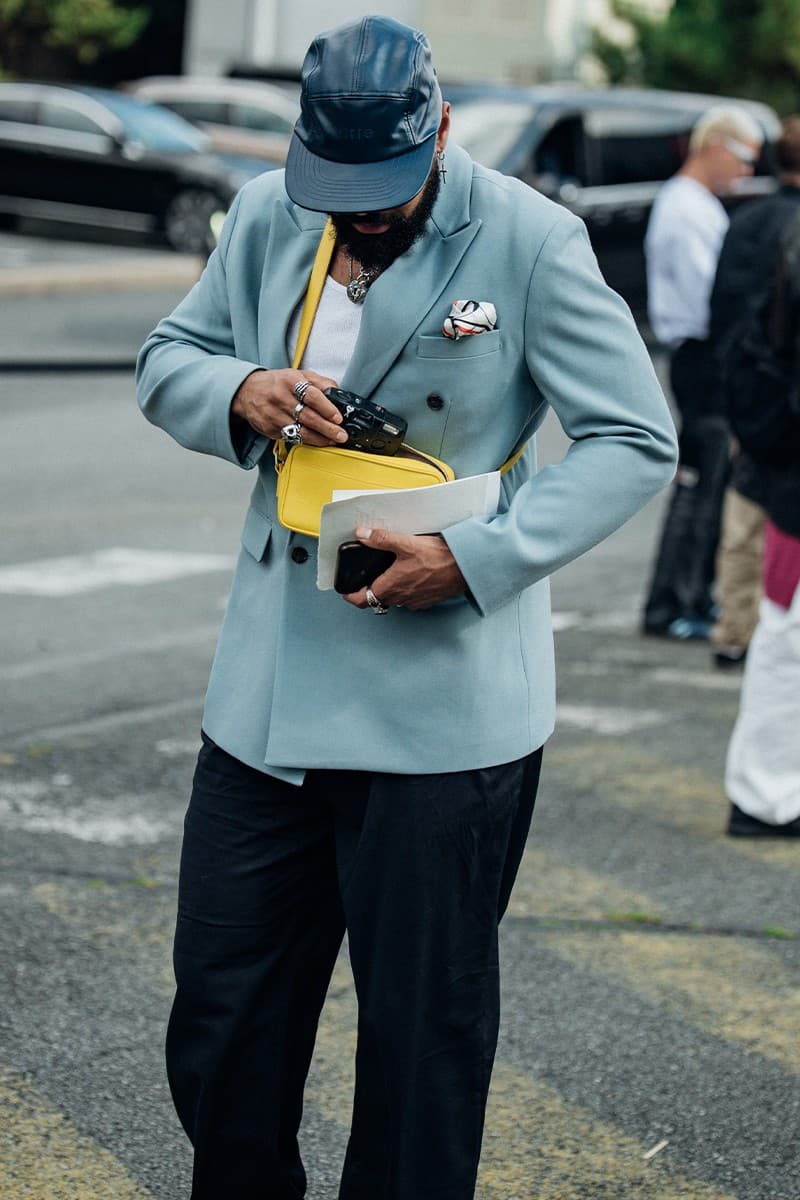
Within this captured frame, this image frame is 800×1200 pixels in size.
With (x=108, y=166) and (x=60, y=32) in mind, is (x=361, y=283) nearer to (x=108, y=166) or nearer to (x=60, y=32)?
(x=108, y=166)

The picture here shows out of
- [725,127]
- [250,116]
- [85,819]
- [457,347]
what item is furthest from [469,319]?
[250,116]

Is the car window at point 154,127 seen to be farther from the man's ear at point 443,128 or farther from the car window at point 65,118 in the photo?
the man's ear at point 443,128

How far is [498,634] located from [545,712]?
180 mm

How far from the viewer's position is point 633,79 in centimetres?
3509

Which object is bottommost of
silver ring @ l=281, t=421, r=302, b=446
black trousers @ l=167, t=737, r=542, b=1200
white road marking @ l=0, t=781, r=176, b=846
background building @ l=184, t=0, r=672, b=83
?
background building @ l=184, t=0, r=672, b=83

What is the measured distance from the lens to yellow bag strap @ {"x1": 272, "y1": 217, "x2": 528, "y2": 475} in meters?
2.83

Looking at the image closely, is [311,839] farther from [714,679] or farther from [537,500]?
[714,679]

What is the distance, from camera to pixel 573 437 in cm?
282

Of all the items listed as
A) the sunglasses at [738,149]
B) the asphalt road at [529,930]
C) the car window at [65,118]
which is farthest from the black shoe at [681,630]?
the car window at [65,118]

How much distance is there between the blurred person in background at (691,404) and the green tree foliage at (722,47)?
25.8 m

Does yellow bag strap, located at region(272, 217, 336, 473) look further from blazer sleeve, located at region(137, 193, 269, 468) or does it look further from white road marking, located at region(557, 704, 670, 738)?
white road marking, located at region(557, 704, 670, 738)

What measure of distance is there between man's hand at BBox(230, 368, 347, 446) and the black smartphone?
148 mm

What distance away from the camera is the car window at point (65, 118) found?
70.7ft

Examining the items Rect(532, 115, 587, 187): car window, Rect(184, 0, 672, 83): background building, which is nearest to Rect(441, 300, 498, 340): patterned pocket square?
Rect(532, 115, 587, 187): car window
